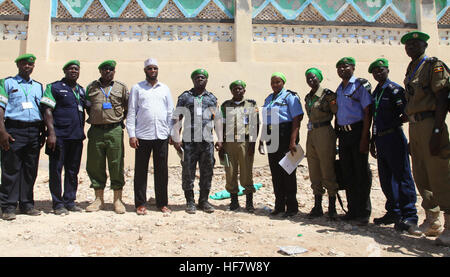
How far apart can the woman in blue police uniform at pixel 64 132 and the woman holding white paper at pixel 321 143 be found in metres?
2.66

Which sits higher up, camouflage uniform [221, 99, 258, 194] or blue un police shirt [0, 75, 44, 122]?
blue un police shirt [0, 75, 44, 122]

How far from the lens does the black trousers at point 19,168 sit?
12.4 feet

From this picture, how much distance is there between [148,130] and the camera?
4.13 metres

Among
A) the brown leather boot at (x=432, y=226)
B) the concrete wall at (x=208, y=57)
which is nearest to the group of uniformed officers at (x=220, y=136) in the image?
the brown leather boot at (x=432, y=226)

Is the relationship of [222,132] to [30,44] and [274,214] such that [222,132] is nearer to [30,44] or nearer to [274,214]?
[274,214]

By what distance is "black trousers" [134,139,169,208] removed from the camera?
13.6 ft

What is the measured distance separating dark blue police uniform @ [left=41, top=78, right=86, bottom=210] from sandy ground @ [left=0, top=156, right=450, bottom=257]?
0.94ft

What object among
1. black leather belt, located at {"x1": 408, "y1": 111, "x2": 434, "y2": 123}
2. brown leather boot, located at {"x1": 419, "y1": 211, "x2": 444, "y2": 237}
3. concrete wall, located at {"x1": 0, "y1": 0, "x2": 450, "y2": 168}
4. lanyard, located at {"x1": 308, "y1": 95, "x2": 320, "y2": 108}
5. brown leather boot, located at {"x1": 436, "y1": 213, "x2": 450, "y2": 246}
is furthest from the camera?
concrete wall, located at {"x1": 0, "y1": 0, "x2": 450, "y2": 168}

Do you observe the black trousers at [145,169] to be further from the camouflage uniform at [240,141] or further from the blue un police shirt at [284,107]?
the blue un police shirt at [284,107]

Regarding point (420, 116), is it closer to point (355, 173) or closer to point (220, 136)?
point (355, 173)

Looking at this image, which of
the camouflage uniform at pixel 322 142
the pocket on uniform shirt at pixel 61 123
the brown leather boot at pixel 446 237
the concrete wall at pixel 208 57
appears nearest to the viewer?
the brown leather boot at pixel 446 237

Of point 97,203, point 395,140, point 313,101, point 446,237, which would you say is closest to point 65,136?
point 97,203

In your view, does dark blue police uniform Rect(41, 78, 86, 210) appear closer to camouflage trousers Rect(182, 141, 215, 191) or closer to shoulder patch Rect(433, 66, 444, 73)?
camouflage trousers Rect(182, 141, 215, 191)

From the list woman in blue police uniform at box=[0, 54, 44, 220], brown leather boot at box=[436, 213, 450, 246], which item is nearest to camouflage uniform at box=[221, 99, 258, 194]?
brown leather boot at box=[436, 213, 450, 246]
